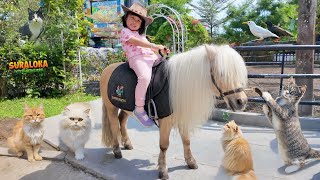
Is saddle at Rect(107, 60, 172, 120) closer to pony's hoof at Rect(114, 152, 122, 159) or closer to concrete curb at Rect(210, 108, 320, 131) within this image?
pony's hoof at Rect(114, 152, 122, 159)

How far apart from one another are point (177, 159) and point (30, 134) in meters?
1.89

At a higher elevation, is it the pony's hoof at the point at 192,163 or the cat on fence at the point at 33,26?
the cat on fence at the point at 33,26

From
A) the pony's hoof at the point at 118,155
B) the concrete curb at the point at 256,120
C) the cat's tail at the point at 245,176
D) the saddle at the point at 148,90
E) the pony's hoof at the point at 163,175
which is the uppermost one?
the saddle at the point at 148,90

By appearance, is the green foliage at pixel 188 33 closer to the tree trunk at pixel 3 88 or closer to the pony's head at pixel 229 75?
the tree trunk at pixel 3 88

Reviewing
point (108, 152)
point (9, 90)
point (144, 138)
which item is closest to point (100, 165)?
point (108, 152)

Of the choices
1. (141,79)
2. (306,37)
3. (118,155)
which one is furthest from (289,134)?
(306,37)

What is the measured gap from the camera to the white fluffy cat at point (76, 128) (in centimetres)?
357

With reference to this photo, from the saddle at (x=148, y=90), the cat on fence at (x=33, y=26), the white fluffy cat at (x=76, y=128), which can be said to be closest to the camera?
the saddle at (x=148, y=90)

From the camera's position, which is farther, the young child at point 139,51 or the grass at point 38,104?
the grass at point 38,104

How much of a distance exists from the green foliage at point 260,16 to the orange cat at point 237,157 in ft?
58.6

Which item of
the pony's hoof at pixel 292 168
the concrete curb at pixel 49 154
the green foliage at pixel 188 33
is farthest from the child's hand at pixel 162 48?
the green foliage at pixel 188 33

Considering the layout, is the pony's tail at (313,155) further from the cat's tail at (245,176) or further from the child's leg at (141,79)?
the child's leg at (141,79)

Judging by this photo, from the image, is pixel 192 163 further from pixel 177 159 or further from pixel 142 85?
pixel 142 85

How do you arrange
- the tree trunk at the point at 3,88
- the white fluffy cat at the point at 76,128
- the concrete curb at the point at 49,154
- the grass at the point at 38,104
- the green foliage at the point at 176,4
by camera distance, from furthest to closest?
the green foliage at the point at 176,4, the tree trunk at the point at 3,88, the grass at the point at 38,104, the concrete curb at the point at 49,154, the white fluffy cat at the point at 76,128
